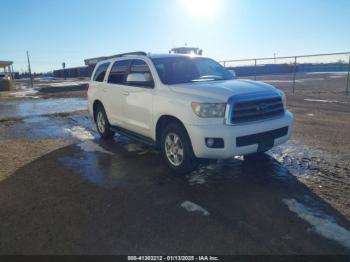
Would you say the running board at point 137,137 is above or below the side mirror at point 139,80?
below

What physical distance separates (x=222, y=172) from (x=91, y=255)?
2.81 meters

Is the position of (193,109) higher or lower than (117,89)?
lower

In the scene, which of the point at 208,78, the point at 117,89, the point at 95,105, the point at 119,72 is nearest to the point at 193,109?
the point at 208,78

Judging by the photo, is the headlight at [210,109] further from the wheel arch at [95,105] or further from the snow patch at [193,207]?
the wheel arch at [95,105]

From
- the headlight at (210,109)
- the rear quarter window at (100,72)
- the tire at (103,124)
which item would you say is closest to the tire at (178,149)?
the headlight at (210,109)

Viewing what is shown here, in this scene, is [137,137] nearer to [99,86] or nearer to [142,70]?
[142,70]

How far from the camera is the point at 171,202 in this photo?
14.1 feet

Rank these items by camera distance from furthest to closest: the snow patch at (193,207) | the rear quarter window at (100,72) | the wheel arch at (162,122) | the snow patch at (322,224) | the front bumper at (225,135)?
the rear quarter window at (100,72)
the wheel arch at (162,122)
the front bumper at (225,135)
the snow patch at (193,207)
the snow patch at (322,224)

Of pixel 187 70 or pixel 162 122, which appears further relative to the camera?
pixel 187 70

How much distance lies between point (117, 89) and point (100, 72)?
136 centimetres

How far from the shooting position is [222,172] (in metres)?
5.38

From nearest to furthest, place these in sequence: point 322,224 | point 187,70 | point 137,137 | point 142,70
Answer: point 322,224
point 187,70
point 142,70
point 137,137

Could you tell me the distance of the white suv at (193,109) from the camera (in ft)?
15.2

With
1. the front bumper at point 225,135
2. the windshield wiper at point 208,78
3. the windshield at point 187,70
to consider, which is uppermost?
the windshield at point 187,70
